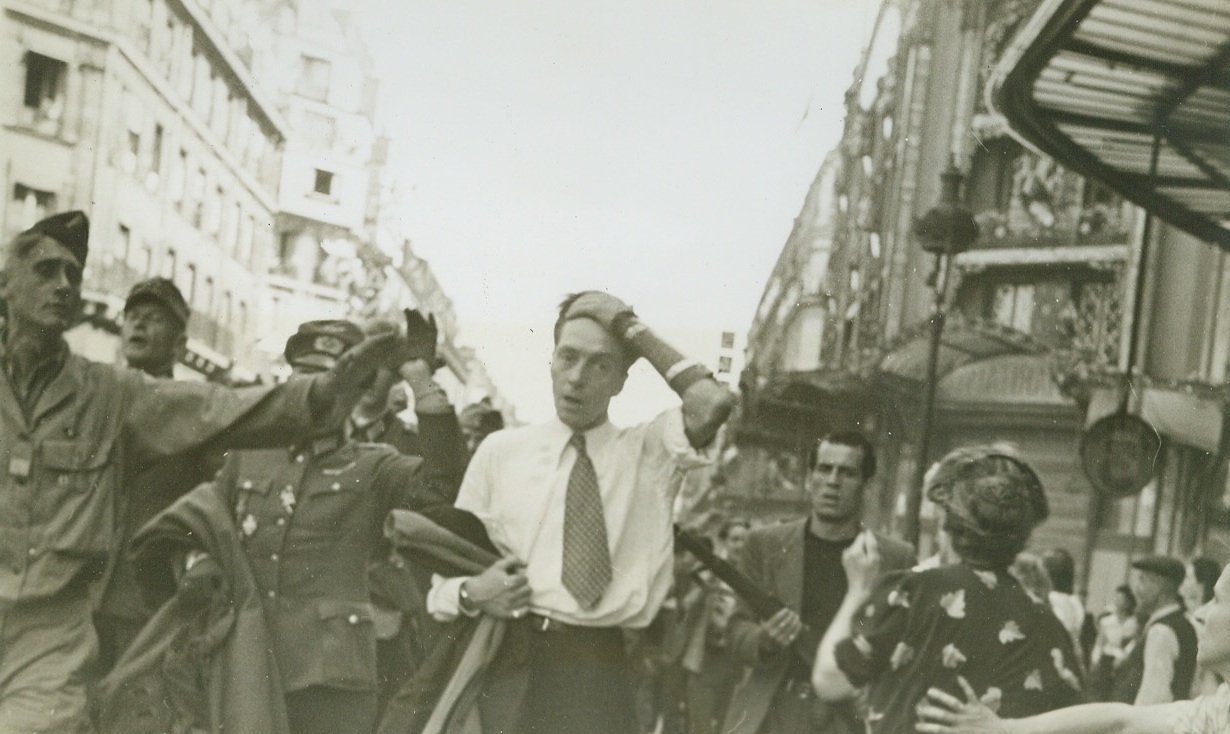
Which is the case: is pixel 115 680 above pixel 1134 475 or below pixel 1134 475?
below

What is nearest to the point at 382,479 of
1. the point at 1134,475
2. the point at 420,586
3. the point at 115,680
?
the point at 420,586

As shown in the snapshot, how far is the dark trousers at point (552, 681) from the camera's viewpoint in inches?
201

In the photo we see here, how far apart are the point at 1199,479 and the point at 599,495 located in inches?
91.7

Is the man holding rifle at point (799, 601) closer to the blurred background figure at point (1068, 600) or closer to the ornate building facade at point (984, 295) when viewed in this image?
the ornate building facade at point (984, 295)

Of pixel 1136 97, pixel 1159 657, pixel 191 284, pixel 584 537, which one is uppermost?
pixel 1136 97

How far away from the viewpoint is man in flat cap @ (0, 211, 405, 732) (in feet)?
16.9

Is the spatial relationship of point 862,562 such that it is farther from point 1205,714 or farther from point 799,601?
point 1205,714

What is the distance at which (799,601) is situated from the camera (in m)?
5.32

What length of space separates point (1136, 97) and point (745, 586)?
254 centimetres

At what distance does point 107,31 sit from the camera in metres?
5.38

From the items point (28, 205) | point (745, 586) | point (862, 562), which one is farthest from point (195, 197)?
point (862, 562)

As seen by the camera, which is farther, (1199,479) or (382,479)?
(1199,479)

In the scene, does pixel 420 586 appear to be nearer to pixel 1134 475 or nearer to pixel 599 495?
pixel 599 495

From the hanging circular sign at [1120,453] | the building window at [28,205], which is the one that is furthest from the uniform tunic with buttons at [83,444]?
the hanging circular sign at [1120,453]
